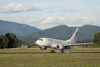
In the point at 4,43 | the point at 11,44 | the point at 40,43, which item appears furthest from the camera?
the point at 11,44

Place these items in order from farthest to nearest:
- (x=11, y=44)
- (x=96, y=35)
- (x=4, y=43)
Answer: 1. (x=96, y=35)
2. (x=11, y=44)
3. (x=4, y=43)

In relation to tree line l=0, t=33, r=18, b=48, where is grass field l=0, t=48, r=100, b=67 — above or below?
below

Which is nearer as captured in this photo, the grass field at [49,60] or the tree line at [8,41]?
the grass field at [49,60]

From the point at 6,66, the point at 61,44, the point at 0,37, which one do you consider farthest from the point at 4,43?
the point at 6,66

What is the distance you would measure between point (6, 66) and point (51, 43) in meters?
44.2

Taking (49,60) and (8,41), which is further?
(8,41)

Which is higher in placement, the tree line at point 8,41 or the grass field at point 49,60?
the tree line at point 8,41

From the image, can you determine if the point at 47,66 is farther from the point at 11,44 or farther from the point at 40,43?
the point at 11,44

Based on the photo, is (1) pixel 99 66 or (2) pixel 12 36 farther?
(2) pixel 12 36

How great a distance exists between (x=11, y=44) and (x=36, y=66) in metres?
112

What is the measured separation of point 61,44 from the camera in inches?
3103

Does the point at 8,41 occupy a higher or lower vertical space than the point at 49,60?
higher

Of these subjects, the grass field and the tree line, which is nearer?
the grass field

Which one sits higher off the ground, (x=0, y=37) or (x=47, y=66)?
(x=0, y=37)
